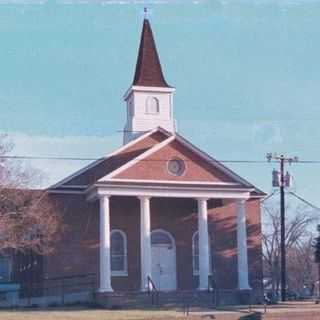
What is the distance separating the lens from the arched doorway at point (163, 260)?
42625 millimetres

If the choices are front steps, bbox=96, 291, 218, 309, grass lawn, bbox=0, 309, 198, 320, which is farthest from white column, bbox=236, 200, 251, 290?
grass lawn, bbox=0, 309, 198, 320

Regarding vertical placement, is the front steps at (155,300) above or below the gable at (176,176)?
below

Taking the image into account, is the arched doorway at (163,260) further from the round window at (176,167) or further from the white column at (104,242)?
the white column at (104,242)

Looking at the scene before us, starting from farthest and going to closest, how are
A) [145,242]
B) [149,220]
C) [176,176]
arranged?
1. [149,220]
2. [176,176]
3. [145,242]

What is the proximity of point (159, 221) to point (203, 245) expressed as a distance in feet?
13.4

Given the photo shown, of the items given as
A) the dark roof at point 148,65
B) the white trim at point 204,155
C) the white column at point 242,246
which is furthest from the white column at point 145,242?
the dark roof at point 148,65

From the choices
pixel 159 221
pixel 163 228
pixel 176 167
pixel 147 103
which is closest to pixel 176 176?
pixel 176 167

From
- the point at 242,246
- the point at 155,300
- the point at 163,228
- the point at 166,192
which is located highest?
the point at 166,192

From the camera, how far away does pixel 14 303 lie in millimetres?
38062

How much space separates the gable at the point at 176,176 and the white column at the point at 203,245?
1.37 metres

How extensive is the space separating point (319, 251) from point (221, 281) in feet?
19.6

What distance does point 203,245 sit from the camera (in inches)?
1565

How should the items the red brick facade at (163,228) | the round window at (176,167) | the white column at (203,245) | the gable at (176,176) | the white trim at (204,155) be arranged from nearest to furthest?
1. the white column at (203,245)
2. the gable at (176,176)
3. the round window at (176,167)
4. the white trim at (204,155)
5. the red brick facade at (163,228)

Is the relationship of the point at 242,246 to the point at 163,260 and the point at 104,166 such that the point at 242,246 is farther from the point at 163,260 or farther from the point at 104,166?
the point at 104,166
